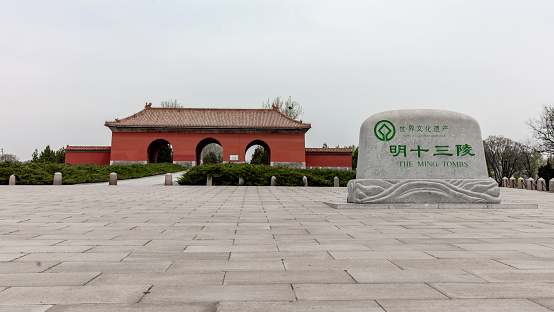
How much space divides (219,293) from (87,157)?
32043mm

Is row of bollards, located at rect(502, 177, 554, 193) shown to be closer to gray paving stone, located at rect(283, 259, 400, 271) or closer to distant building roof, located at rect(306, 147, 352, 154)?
distant building roof, located at rect(306, 147, 352, 154)

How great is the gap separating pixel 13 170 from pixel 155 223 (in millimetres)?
14848

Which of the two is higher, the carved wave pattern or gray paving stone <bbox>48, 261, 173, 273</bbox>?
the carved wave pattern

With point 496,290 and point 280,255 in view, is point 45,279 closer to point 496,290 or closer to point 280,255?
point 280,255

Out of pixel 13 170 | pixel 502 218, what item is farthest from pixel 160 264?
pixel 13 170

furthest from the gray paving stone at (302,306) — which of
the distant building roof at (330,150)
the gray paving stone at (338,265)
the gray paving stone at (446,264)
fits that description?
the distant building roof at (330,150)

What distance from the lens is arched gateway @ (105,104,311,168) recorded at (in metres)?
29.3

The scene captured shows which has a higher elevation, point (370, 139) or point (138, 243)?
point (370, 139)

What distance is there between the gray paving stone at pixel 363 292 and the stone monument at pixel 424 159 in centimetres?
517

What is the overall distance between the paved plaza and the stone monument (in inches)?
→ 82.5

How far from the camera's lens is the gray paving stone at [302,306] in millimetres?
1887

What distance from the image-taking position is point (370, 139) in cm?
773

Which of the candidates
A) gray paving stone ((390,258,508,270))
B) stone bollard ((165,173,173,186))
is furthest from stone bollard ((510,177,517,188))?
gray paving stone ((390,258,508,270))

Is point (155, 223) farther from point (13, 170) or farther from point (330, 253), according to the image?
point (13, 170)
